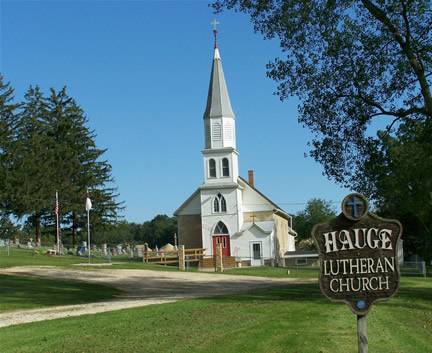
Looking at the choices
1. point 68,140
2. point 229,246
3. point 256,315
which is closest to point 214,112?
point 229,246

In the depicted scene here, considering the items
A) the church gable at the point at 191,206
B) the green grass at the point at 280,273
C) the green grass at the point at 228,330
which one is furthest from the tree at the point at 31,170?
the green grass at the point at 228,330

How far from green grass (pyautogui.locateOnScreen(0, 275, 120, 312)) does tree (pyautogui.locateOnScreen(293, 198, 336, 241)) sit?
68775 mm

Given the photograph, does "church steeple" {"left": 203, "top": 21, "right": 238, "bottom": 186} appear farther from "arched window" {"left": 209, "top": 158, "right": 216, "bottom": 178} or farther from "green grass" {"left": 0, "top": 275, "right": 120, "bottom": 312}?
"green grass" {"left": 0, "top": 275, "right": 120, "bottom": 312}

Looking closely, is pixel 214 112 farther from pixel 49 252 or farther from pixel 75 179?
pixel 75 179

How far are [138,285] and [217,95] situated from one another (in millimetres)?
28488

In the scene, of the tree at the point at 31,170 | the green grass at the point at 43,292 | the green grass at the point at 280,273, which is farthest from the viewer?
the tree at the point at 31,170

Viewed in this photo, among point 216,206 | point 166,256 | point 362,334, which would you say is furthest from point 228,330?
point 216,206

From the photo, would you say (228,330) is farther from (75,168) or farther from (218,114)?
(75,168)

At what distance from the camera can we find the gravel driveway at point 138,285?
17.4m

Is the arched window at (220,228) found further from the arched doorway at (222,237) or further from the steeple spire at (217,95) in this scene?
the steeple spire at (217,95)

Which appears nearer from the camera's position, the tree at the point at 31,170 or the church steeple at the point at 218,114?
the church steeple at the point at 218,114

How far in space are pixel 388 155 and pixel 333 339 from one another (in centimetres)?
1212

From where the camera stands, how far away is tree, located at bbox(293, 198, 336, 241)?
94.4 m

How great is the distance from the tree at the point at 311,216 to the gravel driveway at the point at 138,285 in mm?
A: 60515
